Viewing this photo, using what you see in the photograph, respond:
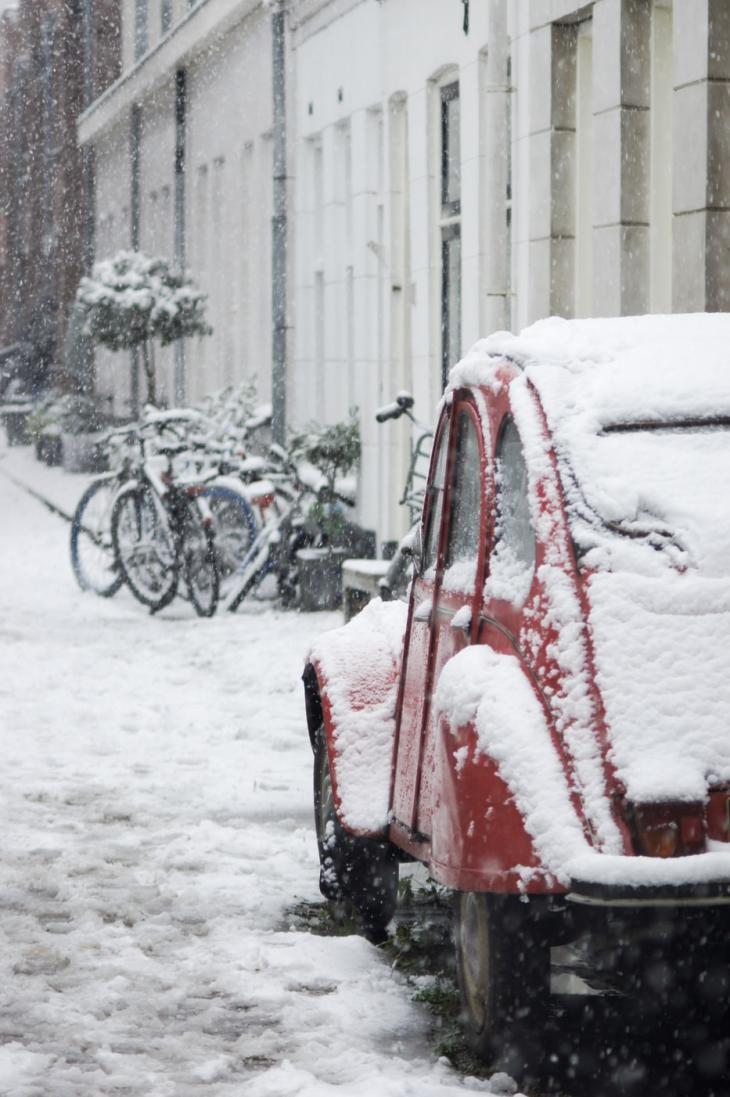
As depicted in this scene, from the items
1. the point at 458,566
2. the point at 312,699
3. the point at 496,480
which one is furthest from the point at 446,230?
the point at 496,480

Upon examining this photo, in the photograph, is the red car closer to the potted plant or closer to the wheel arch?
the wheel arch

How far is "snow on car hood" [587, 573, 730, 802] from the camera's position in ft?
15.8

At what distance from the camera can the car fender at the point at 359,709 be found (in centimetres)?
644

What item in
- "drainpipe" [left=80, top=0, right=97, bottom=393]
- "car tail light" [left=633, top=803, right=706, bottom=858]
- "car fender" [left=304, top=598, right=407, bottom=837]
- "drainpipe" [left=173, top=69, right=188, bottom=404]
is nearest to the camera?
"car tail light" [left=633, top=803, right=706, bottom=858]

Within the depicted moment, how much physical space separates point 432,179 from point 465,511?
1064 centimetres

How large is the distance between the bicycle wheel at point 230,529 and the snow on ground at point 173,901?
2759 mm

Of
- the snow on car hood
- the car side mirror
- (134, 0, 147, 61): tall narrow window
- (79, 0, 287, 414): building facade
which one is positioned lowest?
the snow on car hood

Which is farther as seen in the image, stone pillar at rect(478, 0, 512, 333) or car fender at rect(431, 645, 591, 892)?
stone pillar at rect(478, 0, 512, 333)

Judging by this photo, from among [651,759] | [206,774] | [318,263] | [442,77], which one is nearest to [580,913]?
[651,759]

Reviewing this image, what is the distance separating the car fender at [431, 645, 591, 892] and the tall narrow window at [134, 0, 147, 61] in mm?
31291

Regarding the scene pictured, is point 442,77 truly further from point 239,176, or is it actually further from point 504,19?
point 239,176

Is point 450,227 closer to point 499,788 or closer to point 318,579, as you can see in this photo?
point 318,579

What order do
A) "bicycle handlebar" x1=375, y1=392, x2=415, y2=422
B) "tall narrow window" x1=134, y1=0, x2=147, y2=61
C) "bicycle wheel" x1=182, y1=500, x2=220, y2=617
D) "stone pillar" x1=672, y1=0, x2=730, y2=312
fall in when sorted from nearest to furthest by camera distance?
"stone pillar" x1=672, y1=0, x2=730, y2=312 → "bicycle handlebar" x1=375, y1=392, x2=415, y2=422 → "bicycle wheel" x1=182, y1=500, x2=220, y2=617 → "tall narrow window" x1=134, y1=0, x2=147, y2=61

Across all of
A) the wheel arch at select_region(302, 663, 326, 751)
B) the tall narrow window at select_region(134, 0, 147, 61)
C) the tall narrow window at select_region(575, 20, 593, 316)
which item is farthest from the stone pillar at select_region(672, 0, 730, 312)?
the tall narrow window at select_region(134, 0, 147, 61)
